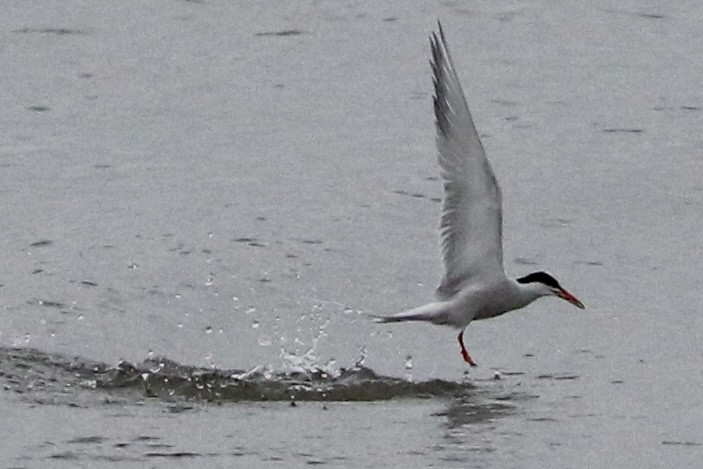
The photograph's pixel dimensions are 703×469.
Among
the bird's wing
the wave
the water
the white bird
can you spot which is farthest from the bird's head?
the wave

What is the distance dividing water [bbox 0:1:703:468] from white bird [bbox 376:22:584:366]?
41 centimetres

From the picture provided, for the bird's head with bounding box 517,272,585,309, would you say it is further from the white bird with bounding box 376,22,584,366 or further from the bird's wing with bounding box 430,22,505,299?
the bird's wing with bounding box 430,22,505,299

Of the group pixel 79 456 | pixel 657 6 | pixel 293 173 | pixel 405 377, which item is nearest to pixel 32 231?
pixel 293 173

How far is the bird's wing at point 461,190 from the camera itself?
402 inches

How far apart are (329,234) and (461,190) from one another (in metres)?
3.32

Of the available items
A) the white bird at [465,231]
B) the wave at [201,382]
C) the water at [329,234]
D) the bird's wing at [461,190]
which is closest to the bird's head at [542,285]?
the white bird at [465,231]

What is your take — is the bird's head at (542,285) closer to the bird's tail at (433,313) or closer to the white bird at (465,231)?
the white bird at (465,231)

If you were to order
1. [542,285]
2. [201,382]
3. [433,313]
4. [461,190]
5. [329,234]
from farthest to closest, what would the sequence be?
[329,234]
[542,285]
[433,313]
[201,382]
[461,190]

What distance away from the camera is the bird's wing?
10.2 meters

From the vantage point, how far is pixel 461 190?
34.3 ft

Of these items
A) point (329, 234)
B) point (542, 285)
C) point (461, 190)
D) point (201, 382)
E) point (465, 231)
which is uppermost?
point (461, 190)

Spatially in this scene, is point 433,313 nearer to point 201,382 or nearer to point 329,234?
point 201,382

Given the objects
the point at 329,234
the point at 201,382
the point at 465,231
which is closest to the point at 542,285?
the point at 465,231

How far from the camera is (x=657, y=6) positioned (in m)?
20.2
